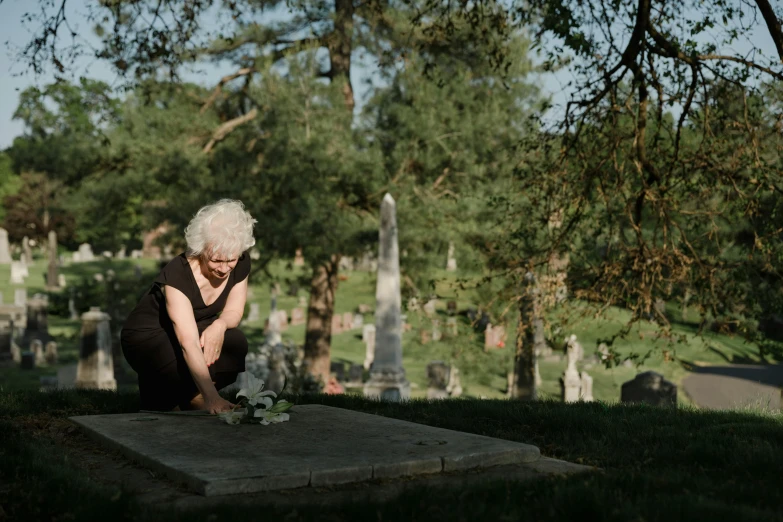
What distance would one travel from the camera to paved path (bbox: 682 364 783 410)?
747 inches

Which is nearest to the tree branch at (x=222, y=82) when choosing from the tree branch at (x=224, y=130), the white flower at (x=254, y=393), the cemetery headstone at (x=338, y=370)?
the tree branch at (x=224, y=130)

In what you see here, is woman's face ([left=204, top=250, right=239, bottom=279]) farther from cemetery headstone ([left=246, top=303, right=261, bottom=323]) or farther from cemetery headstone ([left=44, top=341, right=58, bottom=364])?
cemetery headstone ([left=246, top=303, right=261, bottom=323])

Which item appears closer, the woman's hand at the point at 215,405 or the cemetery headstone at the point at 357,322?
the woman's hand at the point at 215,405

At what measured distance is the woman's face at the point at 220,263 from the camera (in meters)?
5.10

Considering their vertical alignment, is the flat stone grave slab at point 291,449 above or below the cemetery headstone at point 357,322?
below

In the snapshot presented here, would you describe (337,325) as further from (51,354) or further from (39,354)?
(39,354)

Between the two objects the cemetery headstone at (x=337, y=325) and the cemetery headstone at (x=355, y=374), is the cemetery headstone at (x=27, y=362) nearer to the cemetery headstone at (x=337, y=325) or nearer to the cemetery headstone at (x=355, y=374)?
the cemetery headstone at (x=355, y=374)

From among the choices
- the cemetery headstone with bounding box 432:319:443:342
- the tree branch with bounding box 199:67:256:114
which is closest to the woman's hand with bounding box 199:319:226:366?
the cemetery headstone with bounding box 432:319:443:342

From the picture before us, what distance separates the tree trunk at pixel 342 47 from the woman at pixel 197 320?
41.7 ft

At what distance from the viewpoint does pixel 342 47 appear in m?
19.4

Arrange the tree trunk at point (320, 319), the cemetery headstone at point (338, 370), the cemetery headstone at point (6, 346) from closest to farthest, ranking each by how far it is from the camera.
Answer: the tree trunk at point (320, 319) → the cemetery headstone at point (338, 370) → the cemetery headstone at point (6, 346)

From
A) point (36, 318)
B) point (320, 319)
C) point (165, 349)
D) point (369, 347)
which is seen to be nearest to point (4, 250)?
point (36, 318)

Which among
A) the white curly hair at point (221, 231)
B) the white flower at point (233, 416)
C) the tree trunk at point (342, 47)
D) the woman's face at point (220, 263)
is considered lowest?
the white flower at point (233, 416)

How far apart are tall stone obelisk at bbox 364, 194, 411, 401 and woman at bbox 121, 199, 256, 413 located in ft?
28.9
